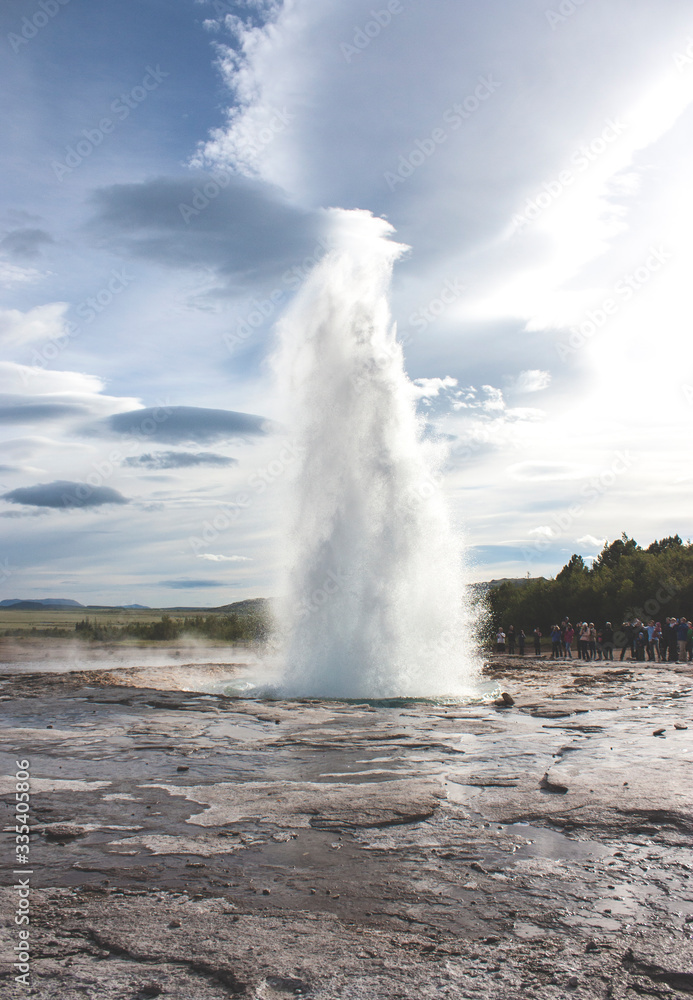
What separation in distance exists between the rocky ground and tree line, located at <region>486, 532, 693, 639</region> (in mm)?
45106

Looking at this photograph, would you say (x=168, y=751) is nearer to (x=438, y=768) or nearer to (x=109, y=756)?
(x=109, y=756)

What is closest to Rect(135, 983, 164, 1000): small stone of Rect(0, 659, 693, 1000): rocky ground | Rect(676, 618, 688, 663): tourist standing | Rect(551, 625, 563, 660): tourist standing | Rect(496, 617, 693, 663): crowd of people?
Rect(0, 659, 693, 1000): rocky ground

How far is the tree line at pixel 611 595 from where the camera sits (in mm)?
51319

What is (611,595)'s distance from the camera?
59.1 m

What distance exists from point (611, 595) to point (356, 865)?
59.7 m

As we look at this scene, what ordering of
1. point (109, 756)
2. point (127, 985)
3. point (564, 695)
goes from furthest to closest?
point (564, 695) < point (109, 756) < point (127, 985)

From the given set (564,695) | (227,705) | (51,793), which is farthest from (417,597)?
(51,793)

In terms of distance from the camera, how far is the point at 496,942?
3688 millimetres

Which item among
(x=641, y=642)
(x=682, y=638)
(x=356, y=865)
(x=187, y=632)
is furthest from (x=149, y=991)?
(x=187, y=632)

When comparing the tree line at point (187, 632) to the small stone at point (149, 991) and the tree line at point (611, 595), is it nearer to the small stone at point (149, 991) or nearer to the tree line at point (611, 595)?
the tree line at point (611, 595)

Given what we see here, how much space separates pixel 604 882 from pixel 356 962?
2.10m

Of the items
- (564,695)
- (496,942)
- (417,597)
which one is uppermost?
(417,597)

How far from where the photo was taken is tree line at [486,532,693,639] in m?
51.3

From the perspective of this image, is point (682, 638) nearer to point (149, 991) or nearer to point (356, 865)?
point (356, 865)
